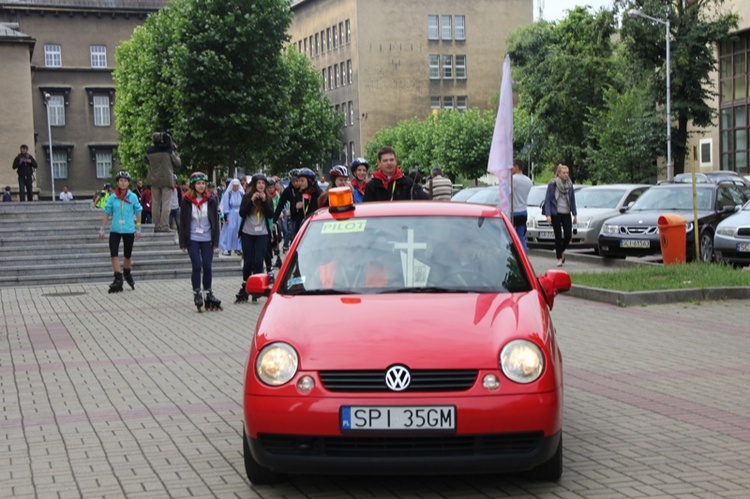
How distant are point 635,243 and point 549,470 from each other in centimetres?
1805

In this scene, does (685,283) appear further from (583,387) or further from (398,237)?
(398,237)

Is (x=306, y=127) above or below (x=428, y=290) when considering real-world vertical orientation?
above

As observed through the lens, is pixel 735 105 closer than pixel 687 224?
No

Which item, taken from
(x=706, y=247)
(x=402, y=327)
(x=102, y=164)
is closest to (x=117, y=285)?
(x=706, y=247)

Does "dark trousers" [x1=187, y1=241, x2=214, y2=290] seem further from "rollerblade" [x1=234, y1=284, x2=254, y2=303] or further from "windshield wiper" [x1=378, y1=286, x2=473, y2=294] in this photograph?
"windshield wiper" [x1=378, y1=286, x2=473, y2=294]

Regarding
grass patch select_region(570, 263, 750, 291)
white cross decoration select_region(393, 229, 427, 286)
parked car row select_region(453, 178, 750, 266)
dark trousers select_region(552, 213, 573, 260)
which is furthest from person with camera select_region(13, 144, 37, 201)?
white cross decoration select_region(393, 229, 427, 286)

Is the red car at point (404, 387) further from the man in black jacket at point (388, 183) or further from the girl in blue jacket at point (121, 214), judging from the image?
the girl in blue jacket at point (121, 214)

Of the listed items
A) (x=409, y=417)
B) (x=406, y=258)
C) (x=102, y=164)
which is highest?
(x=102, y=164)

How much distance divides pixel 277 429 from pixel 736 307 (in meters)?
11.1

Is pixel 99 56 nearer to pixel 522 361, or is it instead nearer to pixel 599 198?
pixel 599 198

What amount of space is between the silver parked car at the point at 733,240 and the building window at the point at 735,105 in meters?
40.8

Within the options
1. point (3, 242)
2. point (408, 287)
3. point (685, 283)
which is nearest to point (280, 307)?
point (408, 287)

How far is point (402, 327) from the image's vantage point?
6215mm

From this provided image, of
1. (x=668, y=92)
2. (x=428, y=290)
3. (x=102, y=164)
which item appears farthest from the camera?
(x=102, y=164)
